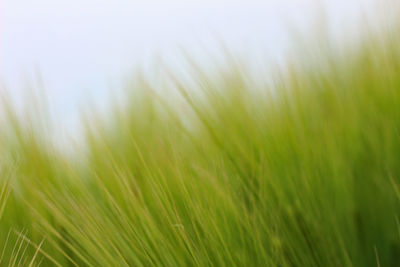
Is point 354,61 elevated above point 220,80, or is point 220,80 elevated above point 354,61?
point 220,80

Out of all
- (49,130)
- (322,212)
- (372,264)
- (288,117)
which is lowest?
(372,264)

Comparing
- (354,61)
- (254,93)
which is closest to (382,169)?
(254,93)

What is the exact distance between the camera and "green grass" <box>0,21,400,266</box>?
60cm

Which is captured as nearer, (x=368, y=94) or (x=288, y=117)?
(x=288, y=117)

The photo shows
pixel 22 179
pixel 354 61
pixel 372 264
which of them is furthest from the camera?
pixel 354 61

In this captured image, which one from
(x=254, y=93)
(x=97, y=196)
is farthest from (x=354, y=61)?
(x=97, y=196)

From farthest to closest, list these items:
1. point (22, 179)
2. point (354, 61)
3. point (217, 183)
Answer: point (354, 61)
point (22, 179)
point (217, 183)

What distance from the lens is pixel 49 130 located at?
94cm

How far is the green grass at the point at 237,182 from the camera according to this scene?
60cm

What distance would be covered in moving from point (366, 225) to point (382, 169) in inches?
3.9

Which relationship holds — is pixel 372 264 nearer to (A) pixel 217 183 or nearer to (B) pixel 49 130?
(A) pixel 217 183

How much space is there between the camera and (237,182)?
713 mm

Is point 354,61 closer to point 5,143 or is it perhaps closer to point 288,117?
point 288,117

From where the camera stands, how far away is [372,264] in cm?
75
